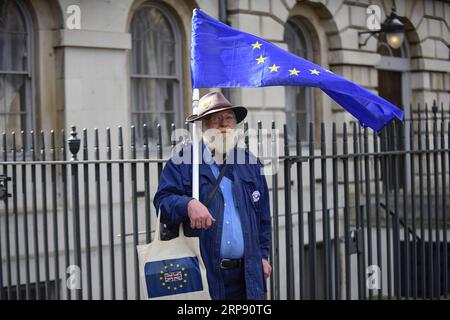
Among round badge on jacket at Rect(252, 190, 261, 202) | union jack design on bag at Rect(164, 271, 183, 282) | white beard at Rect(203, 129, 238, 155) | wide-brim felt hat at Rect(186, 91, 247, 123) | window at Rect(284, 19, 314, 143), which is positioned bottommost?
union jack design on bag at Rect(164, 271, 183, 282)

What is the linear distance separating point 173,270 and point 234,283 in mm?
482

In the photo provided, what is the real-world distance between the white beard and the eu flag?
0.41 m

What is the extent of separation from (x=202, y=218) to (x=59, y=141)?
582cm

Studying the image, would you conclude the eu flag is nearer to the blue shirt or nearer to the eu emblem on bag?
the blue shirt

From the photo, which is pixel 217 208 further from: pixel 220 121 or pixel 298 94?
pixel 298 94

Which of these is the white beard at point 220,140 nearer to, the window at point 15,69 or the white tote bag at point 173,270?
the white tote bag at point 173,270

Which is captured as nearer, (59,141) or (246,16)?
(59,141)

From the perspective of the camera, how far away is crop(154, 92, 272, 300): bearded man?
504cm

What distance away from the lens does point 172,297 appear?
16.3 feet

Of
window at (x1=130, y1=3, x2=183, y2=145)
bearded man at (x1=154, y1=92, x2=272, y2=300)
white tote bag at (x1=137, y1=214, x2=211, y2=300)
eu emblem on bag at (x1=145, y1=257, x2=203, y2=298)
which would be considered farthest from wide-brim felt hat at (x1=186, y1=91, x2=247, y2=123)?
window at (x1=130, y1=3, x2=183, y2=145)

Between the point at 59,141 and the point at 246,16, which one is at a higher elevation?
the point at 246,16
